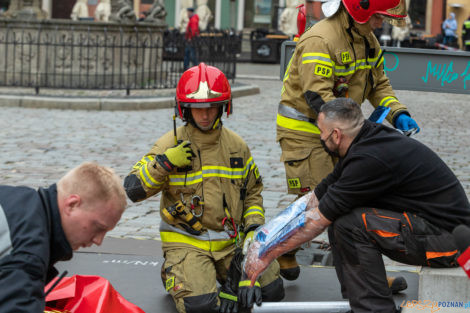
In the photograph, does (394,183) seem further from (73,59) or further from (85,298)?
(73,59)

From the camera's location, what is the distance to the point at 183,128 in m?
4.43

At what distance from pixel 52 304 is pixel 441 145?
7389mm

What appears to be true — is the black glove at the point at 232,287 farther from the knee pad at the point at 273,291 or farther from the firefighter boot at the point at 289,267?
the firefighter boot at the point at 289,267

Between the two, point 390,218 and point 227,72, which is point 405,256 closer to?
point 390,218

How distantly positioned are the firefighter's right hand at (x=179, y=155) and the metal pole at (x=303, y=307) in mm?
813

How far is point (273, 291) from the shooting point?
14.0 feet

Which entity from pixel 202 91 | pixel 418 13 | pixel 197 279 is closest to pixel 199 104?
pixel 202 91

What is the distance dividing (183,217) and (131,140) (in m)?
5.72

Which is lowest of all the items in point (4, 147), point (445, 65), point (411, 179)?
point (4, 147)

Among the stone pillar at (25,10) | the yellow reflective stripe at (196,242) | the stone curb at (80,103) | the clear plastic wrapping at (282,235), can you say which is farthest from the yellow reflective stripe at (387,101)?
the stone pillar at (25,10)

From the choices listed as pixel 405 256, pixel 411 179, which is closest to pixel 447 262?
pixel 405 256

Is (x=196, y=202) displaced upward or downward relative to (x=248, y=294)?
upward

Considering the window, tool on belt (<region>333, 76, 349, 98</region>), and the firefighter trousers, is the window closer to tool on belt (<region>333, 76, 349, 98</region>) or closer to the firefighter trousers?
tool on belt (<region>333, 76, 349, 98</region>)

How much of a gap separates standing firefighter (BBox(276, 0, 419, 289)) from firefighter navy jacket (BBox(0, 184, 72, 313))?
232cm
